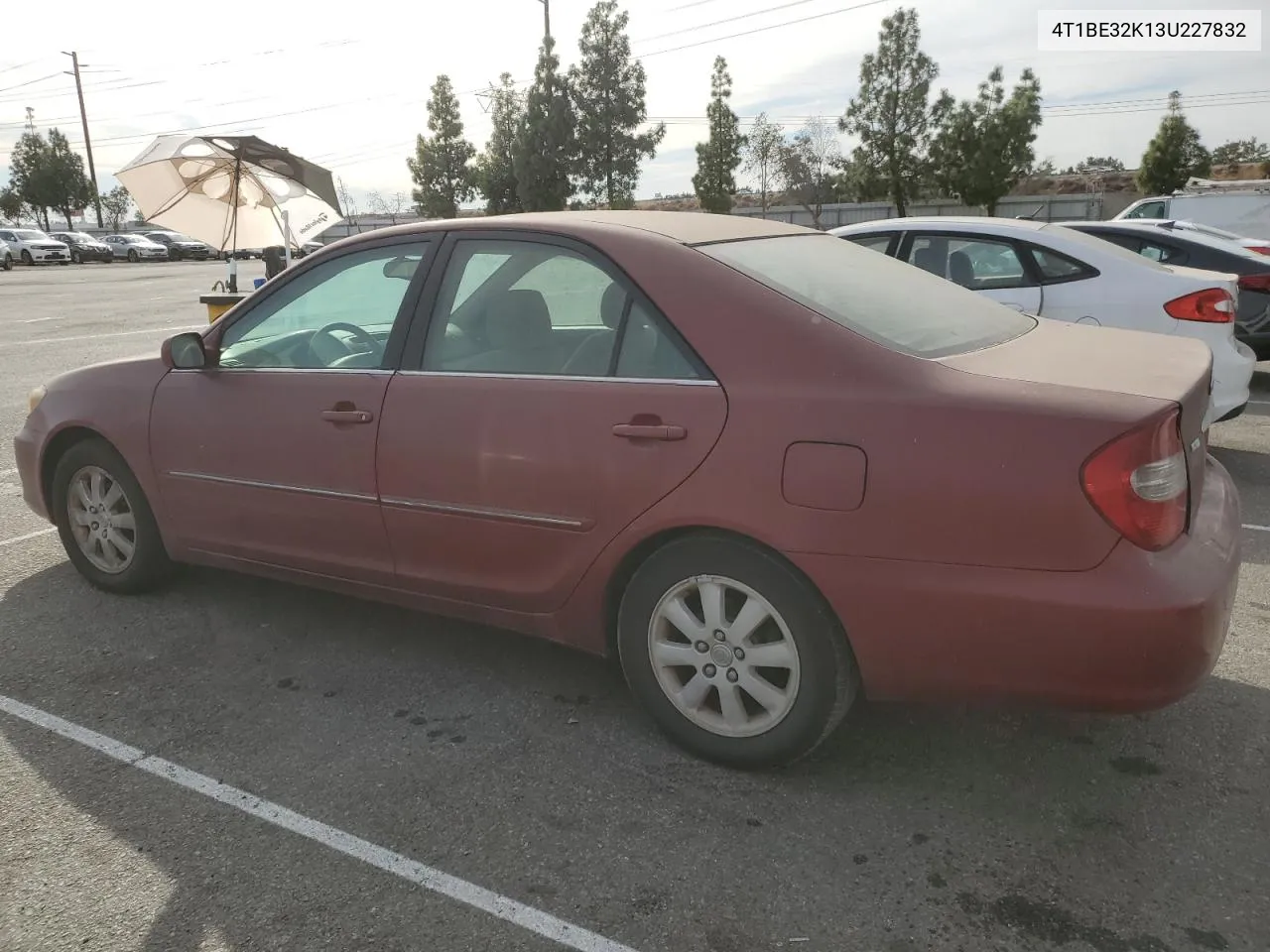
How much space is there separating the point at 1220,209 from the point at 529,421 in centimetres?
1845

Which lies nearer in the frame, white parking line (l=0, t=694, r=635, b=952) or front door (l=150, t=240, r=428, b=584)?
white parking line (l=0, t=694, r=635, b=952)

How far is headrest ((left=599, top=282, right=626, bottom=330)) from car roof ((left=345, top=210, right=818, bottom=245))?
0.21 meters

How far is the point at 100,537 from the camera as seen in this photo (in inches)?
177

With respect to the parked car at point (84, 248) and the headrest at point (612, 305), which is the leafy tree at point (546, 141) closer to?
the parked car at point (84, 248)

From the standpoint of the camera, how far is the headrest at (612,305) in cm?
311

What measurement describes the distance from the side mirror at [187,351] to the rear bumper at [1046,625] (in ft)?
8.48

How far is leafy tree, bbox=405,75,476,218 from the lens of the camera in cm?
5984

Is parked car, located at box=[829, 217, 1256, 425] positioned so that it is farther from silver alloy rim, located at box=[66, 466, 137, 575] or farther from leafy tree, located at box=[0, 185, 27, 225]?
leafy tree, located at box=[0, 185, 27, 225]

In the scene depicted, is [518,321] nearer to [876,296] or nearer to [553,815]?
[876,296]

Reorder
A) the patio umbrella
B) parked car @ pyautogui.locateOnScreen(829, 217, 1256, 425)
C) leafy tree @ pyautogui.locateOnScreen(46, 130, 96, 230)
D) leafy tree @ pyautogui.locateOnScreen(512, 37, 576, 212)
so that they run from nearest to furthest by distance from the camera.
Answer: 1. parked car @ pyautogui.locateOnScreen(829, 217, 1256, 425)
2. the patio umbrella
3. leafy tree @ pyautogui.locateOnScreen(512, 37, 576, 212)
4. leafy tree @ pyautogui.locateOnScreen(46, 130, 96, 230)

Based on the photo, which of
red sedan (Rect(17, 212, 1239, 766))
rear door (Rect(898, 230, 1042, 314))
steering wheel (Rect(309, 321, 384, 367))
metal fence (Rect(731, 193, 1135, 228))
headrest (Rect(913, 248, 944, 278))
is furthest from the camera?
metal fence (Rect(731, 193, 1135, 228))

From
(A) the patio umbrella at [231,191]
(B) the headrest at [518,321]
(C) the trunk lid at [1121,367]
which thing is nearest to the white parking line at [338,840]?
(B) the headrest at [518,321]

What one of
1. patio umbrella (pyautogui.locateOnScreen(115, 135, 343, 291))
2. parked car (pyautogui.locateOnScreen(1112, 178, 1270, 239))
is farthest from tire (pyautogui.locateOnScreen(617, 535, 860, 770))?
parked car (pyautogui.locateOnScreen(1112, 178, 1270, 239))

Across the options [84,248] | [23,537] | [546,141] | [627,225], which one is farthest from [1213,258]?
[84,248]
